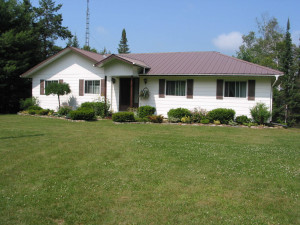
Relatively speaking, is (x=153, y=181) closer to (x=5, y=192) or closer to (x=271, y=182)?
(x=271, y=182)

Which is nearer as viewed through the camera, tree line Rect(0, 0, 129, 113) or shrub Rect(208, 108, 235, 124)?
shrub Rect(208, 108, 235, 124)

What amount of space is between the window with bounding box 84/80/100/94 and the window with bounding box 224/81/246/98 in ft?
27.3

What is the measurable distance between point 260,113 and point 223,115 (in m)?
1.85

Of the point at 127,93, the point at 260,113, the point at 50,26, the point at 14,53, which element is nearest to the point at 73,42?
the point at 50,26

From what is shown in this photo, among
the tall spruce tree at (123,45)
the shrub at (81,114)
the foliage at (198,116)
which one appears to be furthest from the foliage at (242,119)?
the tall spruce tree at (123,45)

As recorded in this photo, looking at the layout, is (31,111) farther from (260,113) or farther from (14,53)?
(260,113)

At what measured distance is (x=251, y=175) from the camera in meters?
5.24

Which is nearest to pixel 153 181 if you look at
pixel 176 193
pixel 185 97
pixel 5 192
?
pixel 176 193

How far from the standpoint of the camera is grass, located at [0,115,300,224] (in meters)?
3.67

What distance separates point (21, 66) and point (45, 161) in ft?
56.6

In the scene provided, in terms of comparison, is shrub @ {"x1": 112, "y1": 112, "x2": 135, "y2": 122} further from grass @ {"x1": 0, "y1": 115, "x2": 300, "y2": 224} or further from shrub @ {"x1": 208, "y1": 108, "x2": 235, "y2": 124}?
grass @ {"x1": 0, "y1": 115, "x2": 300, "y2": 224}

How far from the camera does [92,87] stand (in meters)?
17.7

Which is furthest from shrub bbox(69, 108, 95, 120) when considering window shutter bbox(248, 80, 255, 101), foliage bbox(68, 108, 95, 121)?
window shutter bbox(248, 80, 255, 101)

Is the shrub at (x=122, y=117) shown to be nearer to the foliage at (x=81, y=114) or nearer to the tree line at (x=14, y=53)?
the foliage at (x=81, y=114)
